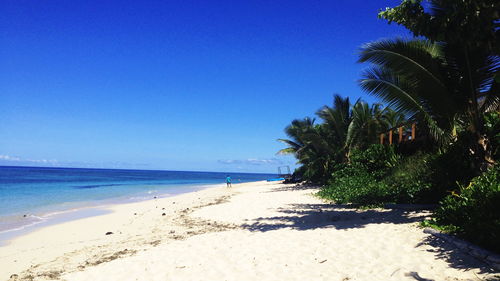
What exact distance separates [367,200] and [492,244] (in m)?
6.48

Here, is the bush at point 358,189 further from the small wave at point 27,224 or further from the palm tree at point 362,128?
the small wave at point 27,224

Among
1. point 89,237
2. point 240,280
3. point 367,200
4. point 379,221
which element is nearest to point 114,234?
point 89,237

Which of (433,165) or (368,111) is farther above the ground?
(368,111)

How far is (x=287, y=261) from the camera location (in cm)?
513

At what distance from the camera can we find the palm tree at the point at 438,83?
6859 millimetres

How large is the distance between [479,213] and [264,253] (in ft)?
11.5

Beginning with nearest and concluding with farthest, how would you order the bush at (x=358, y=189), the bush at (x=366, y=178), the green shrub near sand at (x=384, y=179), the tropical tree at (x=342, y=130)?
the green shrub near sand at (x=384, y=179) → the bush at (x=358, y=189) → the bush at (x=366, y=178) → the tropical tree at (x=342, y=130)

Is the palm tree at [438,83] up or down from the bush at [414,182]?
up

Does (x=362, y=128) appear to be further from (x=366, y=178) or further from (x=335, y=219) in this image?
(x=335, y=219)

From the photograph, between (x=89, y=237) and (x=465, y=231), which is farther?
(x=89, y=237)

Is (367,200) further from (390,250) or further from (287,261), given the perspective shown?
(287,261)

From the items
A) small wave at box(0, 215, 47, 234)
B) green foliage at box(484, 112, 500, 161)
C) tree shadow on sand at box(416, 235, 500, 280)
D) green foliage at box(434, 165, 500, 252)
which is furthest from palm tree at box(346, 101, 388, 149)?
small wave at box(0, 215, 47, 234)

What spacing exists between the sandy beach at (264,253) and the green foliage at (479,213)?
38 centimetres

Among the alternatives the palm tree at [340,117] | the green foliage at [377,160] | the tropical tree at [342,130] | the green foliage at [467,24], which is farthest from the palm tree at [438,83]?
the palm tree at [340,117]
